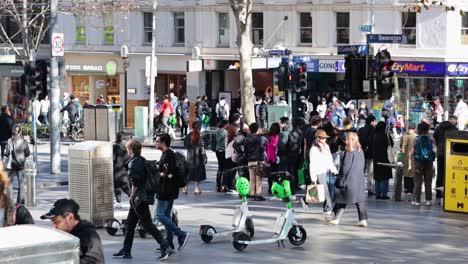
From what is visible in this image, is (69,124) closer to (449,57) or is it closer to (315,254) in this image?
(449,57)

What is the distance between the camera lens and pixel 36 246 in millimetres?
6141

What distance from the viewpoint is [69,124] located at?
40312mm

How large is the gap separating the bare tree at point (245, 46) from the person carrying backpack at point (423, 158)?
51.2ft

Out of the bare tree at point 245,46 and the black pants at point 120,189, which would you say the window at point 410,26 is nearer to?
the bare tree at point 245,46

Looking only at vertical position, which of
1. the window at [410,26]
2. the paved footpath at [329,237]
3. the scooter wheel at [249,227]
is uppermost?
the window at [410,26]

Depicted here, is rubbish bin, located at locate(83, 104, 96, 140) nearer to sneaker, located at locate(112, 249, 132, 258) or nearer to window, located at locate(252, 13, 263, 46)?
sneaker, located at locate(112, 249, 132, 258)

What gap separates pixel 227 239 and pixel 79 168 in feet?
8.61

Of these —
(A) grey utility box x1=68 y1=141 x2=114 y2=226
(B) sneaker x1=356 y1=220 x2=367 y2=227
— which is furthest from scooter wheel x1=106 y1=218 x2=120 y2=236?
(B) sneaker x1=356 y1=220 x2=367 y2=227

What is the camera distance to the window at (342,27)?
148 ft

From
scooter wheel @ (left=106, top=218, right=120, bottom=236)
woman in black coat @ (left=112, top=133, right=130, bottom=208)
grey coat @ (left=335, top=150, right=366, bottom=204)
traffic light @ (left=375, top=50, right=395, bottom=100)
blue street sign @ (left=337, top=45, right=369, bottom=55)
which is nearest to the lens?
scooter wheel @ (left=106, top=218, right=120, bottom=236)

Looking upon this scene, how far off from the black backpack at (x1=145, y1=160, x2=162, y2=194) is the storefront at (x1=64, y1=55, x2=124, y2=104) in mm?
35359

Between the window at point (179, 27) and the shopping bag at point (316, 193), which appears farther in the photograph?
the window at point (179, 27)

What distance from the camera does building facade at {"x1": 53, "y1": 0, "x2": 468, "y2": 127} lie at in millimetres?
43531

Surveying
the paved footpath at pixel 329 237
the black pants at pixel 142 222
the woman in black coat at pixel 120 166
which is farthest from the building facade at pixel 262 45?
the black pants at pixel 142 222
